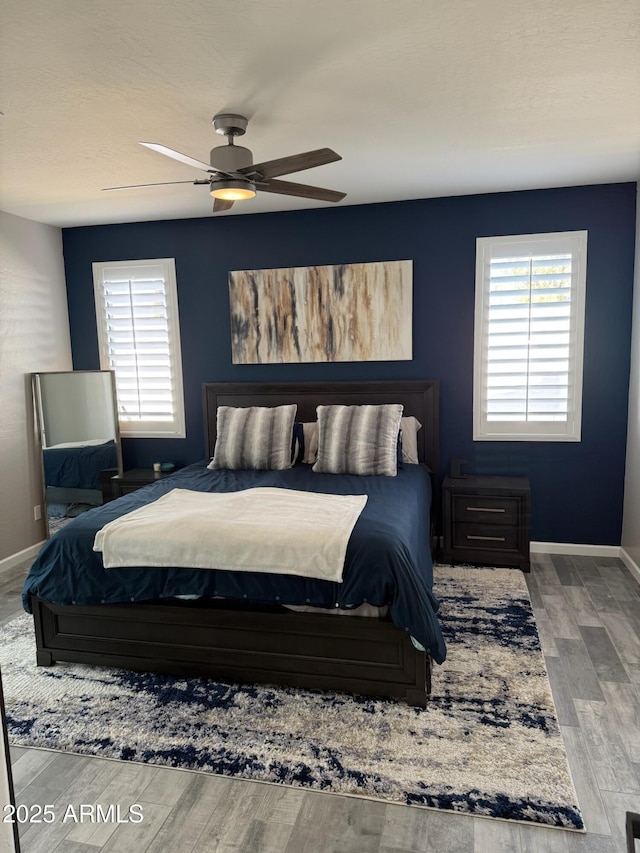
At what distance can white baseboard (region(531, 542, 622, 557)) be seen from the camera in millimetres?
4320

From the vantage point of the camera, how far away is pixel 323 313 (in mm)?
4648

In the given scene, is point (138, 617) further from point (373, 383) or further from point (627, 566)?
point (627, 566)

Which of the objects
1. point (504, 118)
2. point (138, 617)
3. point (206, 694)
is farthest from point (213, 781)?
point (504, 118)

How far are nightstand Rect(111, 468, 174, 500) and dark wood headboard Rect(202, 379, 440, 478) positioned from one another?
47 centimetres

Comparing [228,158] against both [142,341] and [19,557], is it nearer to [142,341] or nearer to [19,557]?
[142,341]

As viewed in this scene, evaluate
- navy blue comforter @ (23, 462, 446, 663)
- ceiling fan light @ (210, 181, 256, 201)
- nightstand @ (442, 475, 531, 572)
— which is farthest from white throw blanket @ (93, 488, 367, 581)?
ceiling fan light @ (210, 181, 256, 201)

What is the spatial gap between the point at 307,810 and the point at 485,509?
2.52m

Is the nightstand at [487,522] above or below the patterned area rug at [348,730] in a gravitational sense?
above

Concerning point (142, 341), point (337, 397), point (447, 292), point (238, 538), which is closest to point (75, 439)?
point (142, 341)

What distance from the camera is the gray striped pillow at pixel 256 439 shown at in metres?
4.20

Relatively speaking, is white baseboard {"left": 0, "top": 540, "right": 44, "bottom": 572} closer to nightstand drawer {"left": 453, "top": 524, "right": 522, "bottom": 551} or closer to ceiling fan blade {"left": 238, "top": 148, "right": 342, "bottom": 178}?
nightstand drawer {"left": 453, "top": 524, "right": 522, "bottom": 551}

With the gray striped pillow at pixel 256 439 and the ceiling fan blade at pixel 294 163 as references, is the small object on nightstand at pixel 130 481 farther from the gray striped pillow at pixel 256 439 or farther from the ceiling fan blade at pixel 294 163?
the ceiling fan blade at pixel 294 163

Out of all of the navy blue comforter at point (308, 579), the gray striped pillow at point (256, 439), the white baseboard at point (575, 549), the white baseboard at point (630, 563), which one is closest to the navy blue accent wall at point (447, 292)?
the white baseboard at point (575, 549)

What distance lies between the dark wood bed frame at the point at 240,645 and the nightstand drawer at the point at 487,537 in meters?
1.66
